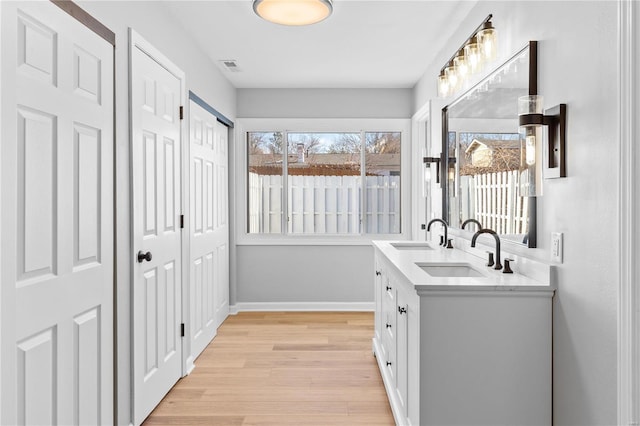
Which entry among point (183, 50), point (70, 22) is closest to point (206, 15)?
point (183, 50)

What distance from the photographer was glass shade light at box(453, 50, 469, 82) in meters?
2.85

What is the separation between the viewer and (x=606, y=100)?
152 centimetres

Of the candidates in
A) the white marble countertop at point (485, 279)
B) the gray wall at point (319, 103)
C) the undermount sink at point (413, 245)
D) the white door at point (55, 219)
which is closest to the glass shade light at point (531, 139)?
the white marble countertop at point (485, 279)

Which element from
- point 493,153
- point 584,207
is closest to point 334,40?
point 493,153

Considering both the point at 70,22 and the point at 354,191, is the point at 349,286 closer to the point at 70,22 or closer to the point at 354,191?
the point at 354,191

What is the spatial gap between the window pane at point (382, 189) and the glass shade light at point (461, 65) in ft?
7.03

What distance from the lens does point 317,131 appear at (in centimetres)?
506

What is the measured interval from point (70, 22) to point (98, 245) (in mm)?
969

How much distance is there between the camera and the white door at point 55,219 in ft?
4.84

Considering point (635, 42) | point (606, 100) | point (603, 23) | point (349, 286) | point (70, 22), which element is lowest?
point (349, 286)

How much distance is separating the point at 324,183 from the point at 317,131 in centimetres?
60

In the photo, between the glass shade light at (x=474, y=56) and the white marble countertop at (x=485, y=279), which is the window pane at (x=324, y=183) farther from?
the white marble countertop at (x=485, y=279)

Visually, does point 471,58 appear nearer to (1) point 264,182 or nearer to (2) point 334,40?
(2) point 334,40

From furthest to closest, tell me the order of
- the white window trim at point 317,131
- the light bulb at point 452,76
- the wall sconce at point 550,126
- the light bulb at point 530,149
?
the white window trim at point 317,131, the light bulb at point 452,76, the light bulb at point 530,149, the wall sconce at point 550,126
